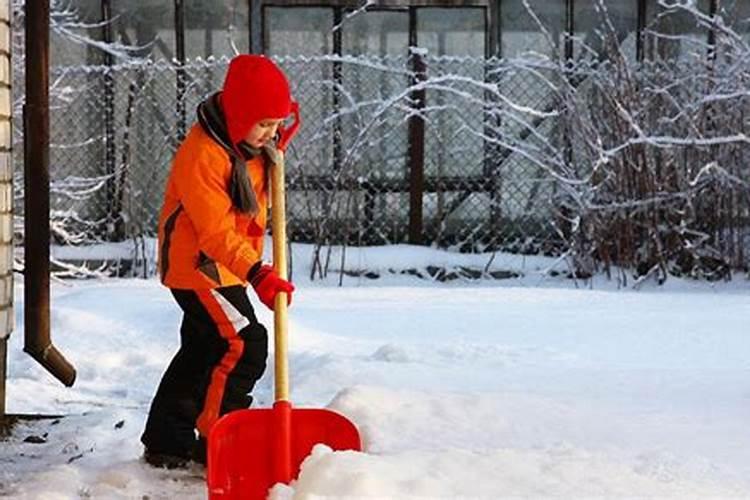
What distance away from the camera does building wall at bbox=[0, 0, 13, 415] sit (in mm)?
4434

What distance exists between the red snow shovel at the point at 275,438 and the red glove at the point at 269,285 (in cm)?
2

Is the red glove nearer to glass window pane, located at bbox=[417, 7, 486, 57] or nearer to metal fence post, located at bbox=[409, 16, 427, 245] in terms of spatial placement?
metal fence post, located at bbox=[409, 16, 427, 245]

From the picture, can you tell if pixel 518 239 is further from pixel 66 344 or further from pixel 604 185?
pixel 66 344

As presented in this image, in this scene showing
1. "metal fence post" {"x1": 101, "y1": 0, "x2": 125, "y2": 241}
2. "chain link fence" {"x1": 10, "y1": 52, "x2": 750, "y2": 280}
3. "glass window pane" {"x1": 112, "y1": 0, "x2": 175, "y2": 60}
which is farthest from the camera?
"glass window pane" {"x1": 112, "y1": 0, "x2": 175, "y2": 60}

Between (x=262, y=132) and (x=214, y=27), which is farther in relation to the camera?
(x=214, y=27)

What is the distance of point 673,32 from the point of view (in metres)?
10.4

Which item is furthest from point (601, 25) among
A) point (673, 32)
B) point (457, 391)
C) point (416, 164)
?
point (457, 391)

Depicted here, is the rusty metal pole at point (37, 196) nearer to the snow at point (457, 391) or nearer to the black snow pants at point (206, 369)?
the snow at point (457, 391)

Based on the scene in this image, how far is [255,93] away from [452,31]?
7102 millimetres

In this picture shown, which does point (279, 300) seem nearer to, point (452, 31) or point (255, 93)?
point (255, 93)

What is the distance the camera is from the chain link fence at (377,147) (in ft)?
31.3

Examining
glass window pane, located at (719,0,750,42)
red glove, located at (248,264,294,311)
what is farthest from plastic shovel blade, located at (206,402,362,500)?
glass window pane, located at (719,0,750,42)

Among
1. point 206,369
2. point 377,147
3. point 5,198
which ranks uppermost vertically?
point 377,147

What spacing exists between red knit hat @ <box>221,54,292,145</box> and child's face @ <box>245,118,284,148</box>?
2 centimetres
